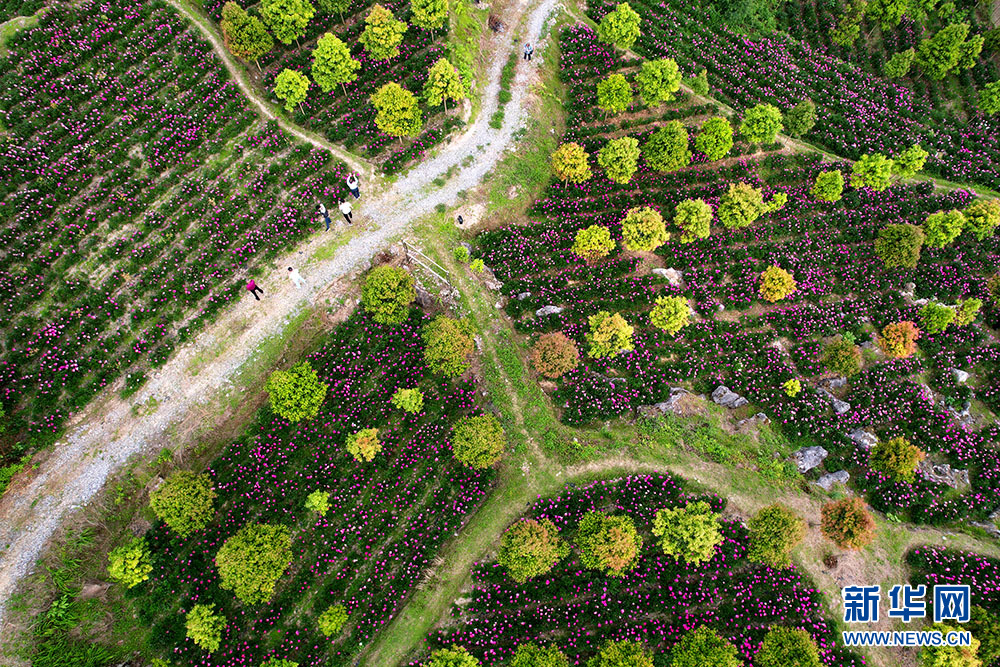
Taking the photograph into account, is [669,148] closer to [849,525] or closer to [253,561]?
[849,525]

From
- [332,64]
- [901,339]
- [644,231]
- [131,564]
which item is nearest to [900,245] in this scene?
[901,339]

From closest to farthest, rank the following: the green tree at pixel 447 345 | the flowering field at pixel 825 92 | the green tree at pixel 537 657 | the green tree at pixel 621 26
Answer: the green tree at pixel 537 657
the green tree at pixel 447 345
the green tree at pixel 621 26
the flowering field at pixel 825 92

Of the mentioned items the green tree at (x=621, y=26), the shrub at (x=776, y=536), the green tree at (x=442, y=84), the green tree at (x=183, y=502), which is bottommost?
the shrub at (x=776, y=536)

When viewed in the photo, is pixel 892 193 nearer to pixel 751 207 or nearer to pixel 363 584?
pixel 751 207

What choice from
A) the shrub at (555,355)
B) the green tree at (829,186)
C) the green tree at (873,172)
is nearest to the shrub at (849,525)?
the shrub at (555,355)

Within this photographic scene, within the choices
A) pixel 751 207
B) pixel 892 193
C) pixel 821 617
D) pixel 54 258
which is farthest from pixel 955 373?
pixel 54 258

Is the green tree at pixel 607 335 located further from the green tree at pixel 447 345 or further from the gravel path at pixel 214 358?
the gravel path at pixel 214 358

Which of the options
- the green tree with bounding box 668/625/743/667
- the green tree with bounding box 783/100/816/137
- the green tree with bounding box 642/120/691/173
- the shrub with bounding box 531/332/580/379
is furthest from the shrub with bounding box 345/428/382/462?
the green tree with bounding box 783/100/816/137
